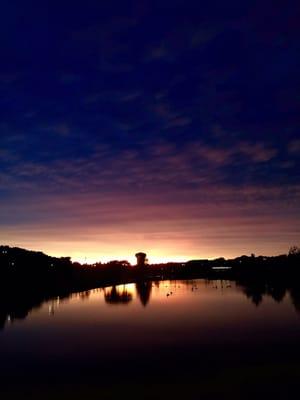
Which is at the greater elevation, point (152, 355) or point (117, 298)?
point (117, 298)

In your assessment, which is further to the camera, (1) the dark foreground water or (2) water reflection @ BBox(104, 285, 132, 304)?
(2) water reflection @ BBox(104, 285, 132, 304)

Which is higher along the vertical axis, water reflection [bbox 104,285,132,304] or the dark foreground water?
water reflection [bbox 104,285,132,304]

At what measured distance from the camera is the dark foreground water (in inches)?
1468

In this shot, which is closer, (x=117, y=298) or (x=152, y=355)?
(x=152, y=355)

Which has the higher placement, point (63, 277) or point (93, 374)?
point (63, 277)

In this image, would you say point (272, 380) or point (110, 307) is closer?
point (272, 380)

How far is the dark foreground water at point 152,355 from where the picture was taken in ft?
122

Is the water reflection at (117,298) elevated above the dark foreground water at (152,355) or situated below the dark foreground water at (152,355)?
above

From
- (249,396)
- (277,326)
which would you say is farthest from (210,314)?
(249,396)

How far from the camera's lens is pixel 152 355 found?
50.4m

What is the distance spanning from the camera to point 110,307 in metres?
106

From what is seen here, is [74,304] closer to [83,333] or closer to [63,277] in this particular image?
[83,333]

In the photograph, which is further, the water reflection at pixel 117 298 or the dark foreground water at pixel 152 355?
the water reflection at pixel 117 298

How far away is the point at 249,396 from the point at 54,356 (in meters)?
26.1
